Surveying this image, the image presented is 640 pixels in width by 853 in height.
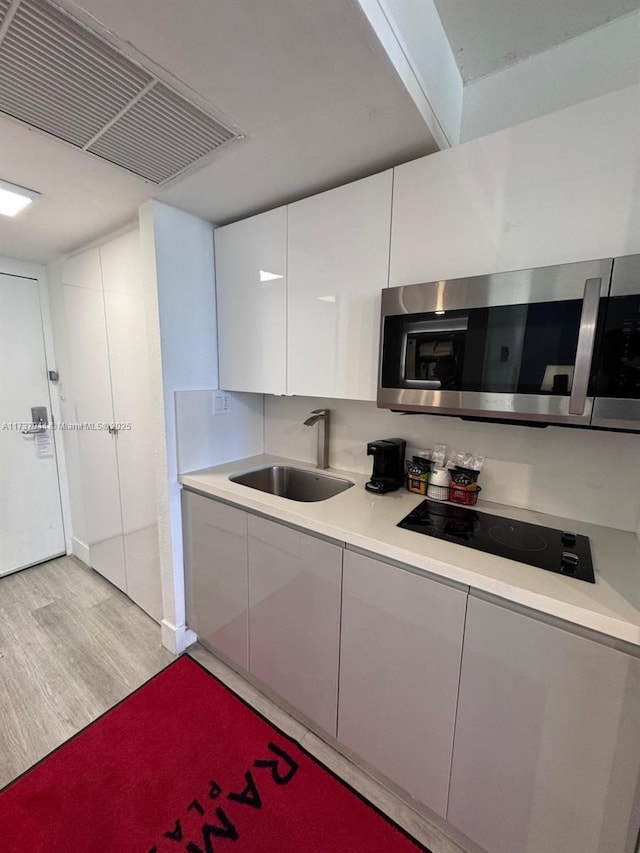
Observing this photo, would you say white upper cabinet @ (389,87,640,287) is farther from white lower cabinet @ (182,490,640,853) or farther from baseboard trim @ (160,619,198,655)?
baseboard trim @ (160,619,198,655)

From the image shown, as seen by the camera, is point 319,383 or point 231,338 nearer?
point 319,383

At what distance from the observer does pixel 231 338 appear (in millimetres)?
1831

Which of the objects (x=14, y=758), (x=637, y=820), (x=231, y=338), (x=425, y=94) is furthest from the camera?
(x=231, y=338)

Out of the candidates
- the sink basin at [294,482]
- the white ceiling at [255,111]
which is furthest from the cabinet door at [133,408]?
the sink basin at [294,482]

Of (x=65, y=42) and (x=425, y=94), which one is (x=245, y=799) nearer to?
(x=65, y=42)

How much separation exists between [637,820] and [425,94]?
6.37ft

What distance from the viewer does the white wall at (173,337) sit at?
5.36 feet

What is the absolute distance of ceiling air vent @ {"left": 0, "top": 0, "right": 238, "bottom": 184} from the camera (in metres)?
0.80

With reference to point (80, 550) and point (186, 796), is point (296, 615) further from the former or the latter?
point (80, 550)

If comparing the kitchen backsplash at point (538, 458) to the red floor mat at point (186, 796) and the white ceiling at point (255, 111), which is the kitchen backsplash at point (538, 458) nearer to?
the white ceiling at point (255, 111)

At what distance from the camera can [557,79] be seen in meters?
1.23

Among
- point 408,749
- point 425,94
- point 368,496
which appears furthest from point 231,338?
point 408,749

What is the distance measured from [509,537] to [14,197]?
7.76 ft

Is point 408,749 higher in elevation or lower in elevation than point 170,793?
higher
